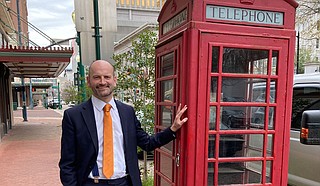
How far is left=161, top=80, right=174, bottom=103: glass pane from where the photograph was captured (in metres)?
2.65

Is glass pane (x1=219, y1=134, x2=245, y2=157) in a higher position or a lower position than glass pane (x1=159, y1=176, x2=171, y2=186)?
higher

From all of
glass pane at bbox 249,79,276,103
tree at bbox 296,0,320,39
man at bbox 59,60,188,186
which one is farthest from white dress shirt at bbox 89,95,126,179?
tree at bbox 296,0,320,39

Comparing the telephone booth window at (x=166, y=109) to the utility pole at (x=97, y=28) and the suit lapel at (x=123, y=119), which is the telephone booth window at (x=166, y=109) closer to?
the suit lapel at (x=123, y=119)

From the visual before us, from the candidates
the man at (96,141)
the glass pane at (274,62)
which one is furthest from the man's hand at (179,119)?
the glass pane at (274,62)

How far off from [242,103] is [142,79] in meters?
2.82

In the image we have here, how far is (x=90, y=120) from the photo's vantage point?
87.1 inches

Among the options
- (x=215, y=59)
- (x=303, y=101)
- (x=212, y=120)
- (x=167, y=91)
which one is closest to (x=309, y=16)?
(x=303, y=101)

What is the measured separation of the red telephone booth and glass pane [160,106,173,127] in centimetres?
4

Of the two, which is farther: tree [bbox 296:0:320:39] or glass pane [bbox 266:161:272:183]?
tree [bbox 296:0:320:39]

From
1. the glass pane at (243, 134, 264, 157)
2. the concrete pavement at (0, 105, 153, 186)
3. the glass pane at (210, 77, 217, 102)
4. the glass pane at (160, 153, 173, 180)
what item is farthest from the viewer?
the concrete pavement at (0, 105, 153, 186)

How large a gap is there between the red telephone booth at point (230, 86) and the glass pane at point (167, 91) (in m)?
0.03

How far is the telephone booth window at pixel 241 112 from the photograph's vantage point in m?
2.29

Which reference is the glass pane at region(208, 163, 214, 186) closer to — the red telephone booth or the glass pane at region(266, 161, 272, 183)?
the red telephone booth

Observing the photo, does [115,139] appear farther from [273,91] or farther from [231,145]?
[273,91]
